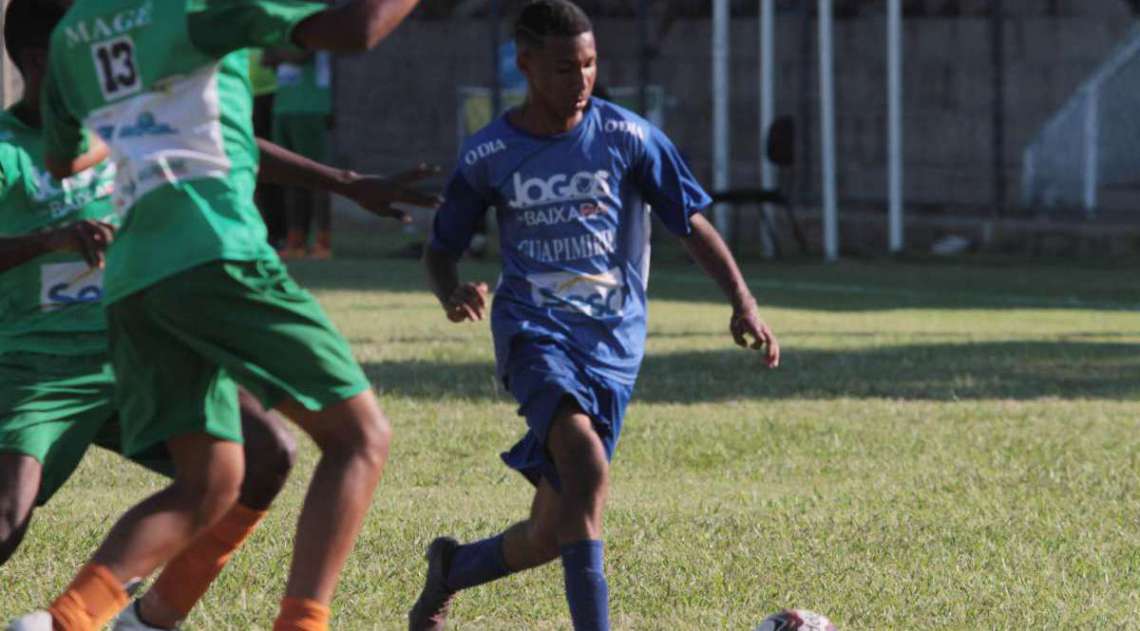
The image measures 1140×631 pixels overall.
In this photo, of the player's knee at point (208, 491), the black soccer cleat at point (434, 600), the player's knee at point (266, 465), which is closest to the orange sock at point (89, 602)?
the player's knee at point (208, 491)

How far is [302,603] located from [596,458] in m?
0.99

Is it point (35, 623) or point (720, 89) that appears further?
point (720, 89)

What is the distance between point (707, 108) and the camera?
80.6 feet

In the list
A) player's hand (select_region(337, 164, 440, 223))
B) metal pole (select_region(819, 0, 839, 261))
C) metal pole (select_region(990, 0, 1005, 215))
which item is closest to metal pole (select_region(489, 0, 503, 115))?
metal pole (select_region(819, 0, 839, 261))

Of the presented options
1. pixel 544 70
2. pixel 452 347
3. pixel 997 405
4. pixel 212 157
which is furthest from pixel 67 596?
pixel 452 347

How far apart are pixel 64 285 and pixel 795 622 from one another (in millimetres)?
1919

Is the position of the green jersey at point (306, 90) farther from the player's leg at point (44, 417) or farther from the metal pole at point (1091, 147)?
the player's leg at point (44, 417)

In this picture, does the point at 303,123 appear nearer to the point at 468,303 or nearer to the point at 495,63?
the point at 495,63

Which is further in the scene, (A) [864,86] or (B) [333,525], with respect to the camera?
(A) [864,86]

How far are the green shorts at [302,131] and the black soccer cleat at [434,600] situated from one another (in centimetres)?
1510

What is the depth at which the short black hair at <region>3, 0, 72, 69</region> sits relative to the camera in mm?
5848

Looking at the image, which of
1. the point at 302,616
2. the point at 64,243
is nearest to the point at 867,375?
the point at 64,243

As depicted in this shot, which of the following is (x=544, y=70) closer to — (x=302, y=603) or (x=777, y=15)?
(x=302, y=603)

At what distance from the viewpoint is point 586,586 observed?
5.66m
